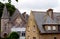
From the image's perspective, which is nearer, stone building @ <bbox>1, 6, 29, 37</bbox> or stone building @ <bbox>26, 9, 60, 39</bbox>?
stone building @ <bbox>26, 9, 60, 39</bbox>

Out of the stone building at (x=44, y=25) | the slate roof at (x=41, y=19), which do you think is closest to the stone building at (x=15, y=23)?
the stone building at (x=44, y=25)

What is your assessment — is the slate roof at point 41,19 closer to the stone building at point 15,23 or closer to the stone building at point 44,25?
the stone building at point 44,25

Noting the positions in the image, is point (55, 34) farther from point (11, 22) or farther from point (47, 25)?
point (11, 22)

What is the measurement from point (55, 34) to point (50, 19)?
3261 millimetres

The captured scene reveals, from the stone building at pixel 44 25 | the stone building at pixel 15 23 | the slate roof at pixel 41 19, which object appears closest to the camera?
the stone building at pixel 44 25

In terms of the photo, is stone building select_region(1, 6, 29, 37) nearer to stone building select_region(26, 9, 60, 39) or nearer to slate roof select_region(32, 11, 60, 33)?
stone building select_region(26, 9, 60, 39)

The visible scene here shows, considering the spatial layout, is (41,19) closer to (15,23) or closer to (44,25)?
(44,25)

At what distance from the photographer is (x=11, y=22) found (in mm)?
71688

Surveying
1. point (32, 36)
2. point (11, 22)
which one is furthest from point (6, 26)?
point (32, 36)

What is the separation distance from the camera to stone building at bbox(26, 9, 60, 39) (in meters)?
42.6

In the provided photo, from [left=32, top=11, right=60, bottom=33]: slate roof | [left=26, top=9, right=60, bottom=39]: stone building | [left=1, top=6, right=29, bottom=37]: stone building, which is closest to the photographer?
[left=26, top=9, right=60, bottom=39]: stone building

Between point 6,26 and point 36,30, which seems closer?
point 36,30

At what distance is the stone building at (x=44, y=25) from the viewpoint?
140 ft

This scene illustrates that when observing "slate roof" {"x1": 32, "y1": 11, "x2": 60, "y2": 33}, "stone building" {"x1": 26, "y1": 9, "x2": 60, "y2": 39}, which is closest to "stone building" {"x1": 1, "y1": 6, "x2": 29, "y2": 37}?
"stone building" {"x1": 26, "y1": 9, "x2": 60, "y2": 39}
